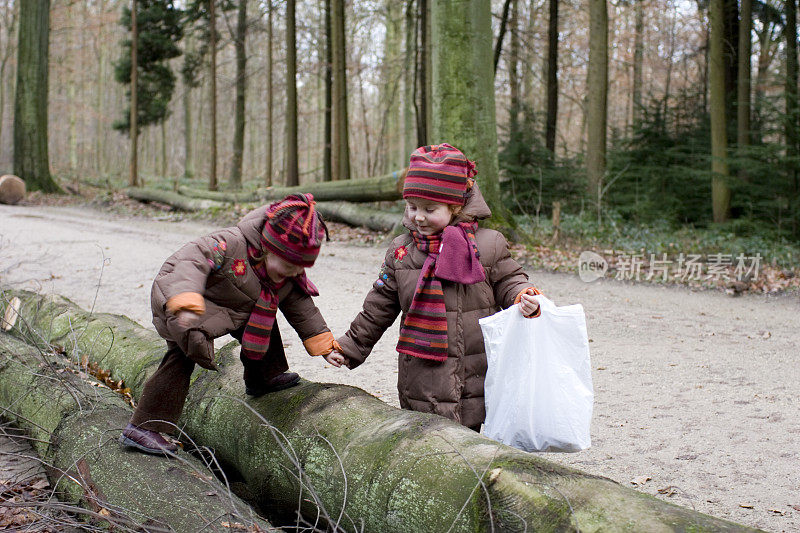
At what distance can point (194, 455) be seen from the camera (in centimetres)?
329

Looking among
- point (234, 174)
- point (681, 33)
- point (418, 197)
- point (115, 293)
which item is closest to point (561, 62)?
point (681, 33)

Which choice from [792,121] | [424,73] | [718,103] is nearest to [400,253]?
[792,121]

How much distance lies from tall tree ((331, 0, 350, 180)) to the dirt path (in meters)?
6.17

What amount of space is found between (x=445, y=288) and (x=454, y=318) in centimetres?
14

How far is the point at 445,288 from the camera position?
297 centimetres

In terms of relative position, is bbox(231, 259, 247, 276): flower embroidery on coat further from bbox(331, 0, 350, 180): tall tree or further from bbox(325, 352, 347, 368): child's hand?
bbox(331, 0, 350, 180): tall tree

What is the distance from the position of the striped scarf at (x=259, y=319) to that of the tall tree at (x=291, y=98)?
14649 millimetres

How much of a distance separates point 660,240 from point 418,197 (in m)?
9.47

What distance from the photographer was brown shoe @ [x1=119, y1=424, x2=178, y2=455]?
2.82 metres

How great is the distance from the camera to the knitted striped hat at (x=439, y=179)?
2885 millimetres

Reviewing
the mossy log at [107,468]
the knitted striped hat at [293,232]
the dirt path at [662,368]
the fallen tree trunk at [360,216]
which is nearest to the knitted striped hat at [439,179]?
the knitted striped hat at [293,232]

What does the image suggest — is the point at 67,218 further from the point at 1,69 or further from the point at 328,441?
the point at 1,69

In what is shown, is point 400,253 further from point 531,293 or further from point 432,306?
point 531,293

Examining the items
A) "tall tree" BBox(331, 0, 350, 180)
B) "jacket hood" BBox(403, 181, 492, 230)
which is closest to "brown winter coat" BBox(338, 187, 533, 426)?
"jacket hood" BBox(403, 181, 492, 230)
